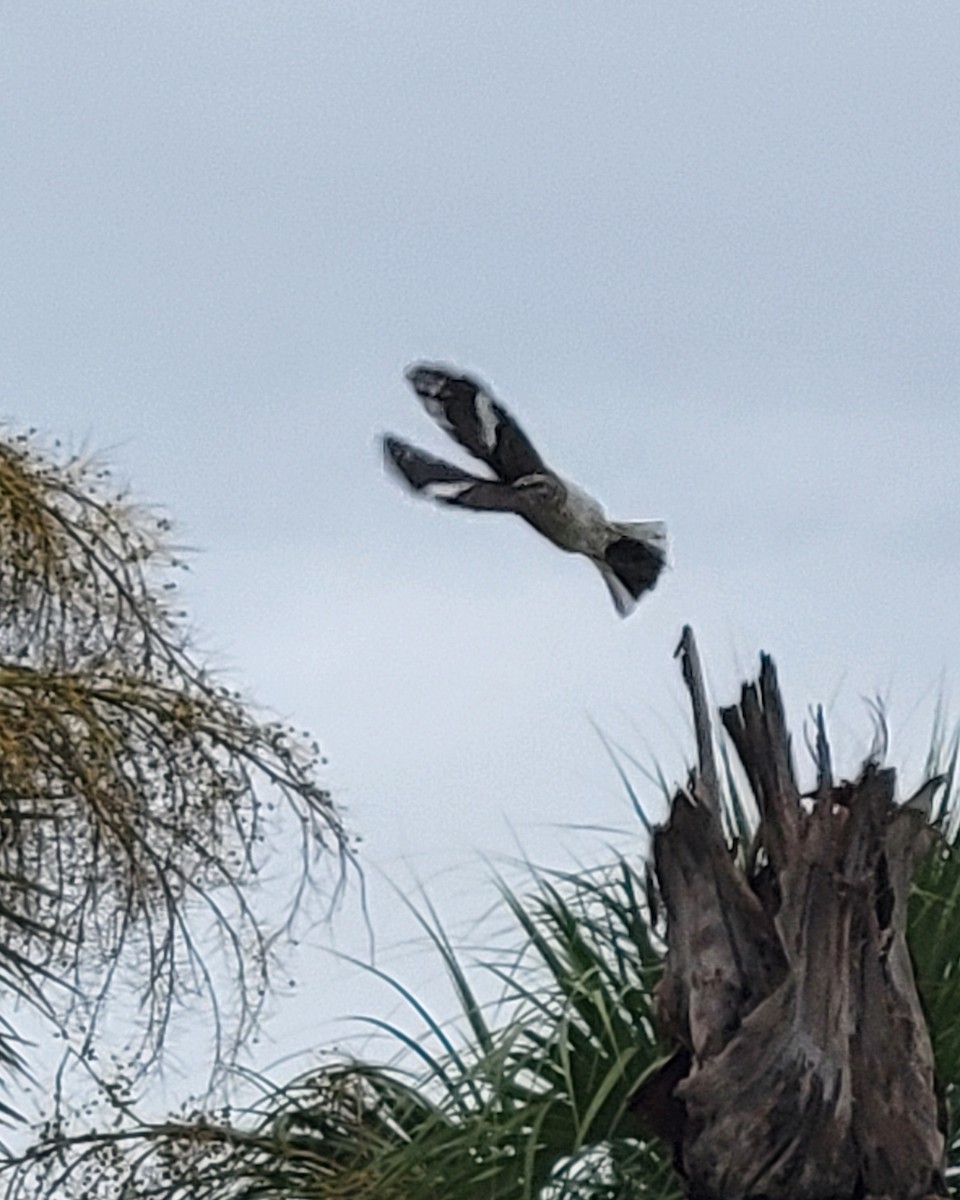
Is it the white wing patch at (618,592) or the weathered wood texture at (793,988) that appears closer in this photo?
the weathered wood texture at (793,988)

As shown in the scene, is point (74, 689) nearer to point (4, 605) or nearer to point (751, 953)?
point (4, 605)

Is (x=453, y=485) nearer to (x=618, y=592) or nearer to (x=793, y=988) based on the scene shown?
(x=618, y=592)

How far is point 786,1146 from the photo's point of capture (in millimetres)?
6441

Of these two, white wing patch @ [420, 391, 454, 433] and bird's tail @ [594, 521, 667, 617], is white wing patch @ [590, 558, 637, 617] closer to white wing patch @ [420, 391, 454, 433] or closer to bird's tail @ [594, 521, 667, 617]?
bird's tail @ [594, 521, 667, 617]

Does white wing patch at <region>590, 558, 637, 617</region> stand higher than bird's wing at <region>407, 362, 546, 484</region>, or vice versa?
bird's wing at <region>407, 362, 546, 484</region>

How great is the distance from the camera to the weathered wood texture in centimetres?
647

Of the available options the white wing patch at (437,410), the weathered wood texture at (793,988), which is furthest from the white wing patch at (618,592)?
the white wing patch at (437,410)

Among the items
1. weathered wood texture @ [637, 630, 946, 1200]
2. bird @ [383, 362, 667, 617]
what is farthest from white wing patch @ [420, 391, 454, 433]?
weathered wood texture @ [637, 630, 946, 1200]

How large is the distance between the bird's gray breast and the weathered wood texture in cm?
51

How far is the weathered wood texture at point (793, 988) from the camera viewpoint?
6469mm

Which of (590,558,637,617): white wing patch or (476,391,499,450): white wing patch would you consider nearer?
(476,391,499,450): white wing patch

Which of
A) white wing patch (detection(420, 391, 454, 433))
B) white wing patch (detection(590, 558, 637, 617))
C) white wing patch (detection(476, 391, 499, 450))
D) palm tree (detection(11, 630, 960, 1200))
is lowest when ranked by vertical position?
palm tree (detection(11, 630, 960, 1200))

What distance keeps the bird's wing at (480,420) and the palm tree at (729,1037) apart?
0.69m

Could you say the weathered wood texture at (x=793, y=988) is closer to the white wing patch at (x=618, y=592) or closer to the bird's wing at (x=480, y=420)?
the white wing patch at (x=618, y=592)
